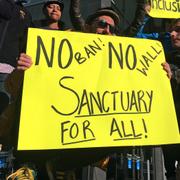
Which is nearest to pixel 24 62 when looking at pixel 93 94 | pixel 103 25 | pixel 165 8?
pixel 93 94

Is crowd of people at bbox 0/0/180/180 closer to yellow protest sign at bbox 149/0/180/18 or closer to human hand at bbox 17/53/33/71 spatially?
human hand at bbox 17/53/33/71

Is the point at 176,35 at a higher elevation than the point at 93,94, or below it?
higher

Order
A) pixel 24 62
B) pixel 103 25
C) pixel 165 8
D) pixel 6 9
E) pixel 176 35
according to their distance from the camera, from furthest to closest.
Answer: pixel 165 8 < pixel 6 9 < pixel 176 35 < pixel 103 25 < pixel 24 62

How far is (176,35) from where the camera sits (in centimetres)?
313

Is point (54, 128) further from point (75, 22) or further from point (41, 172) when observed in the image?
point (75, 22)

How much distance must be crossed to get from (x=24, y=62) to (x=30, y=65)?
39 millimetres

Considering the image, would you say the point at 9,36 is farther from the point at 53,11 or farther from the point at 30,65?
the point at 30,65

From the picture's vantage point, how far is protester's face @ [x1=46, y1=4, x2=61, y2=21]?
3.53 meters

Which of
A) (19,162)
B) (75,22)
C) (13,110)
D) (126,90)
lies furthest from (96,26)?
(19,162)

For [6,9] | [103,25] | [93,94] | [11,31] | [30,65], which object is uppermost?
[6,9]

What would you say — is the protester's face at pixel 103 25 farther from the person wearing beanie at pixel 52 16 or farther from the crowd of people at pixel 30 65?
the person wearing beanie at pixel 52 16

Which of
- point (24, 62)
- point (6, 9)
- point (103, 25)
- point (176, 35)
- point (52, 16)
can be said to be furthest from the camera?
point (52, 16)

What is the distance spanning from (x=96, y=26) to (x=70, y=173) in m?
1.00

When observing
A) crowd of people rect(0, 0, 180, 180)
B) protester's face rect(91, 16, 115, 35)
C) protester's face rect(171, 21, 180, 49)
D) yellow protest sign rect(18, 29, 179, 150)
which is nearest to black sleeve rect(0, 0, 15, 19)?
crowd of people rect(0, 0, 180, 180)
